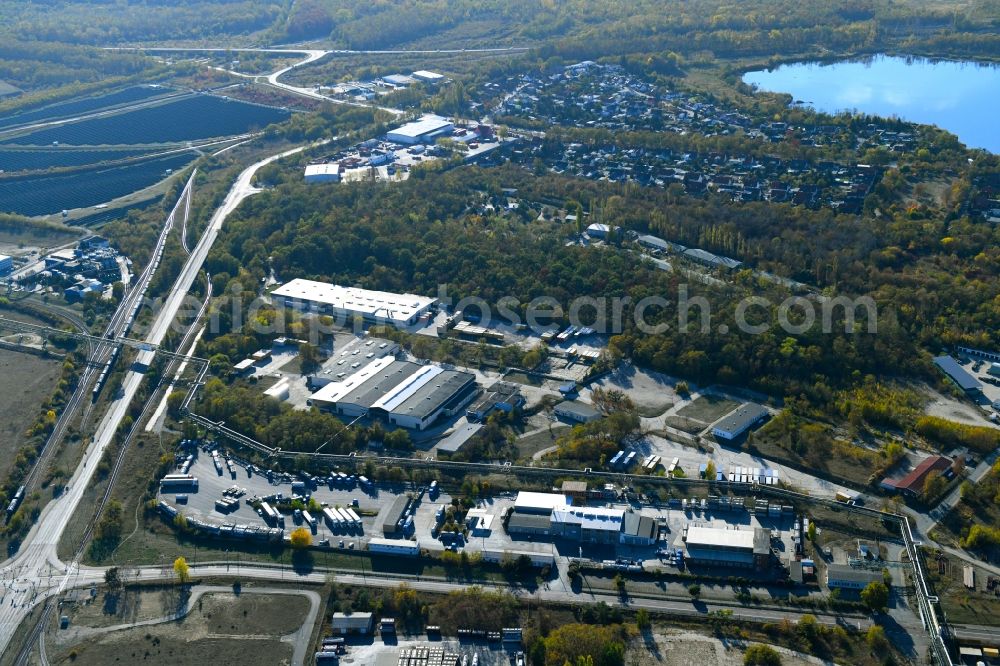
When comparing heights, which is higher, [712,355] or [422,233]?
[712,355]

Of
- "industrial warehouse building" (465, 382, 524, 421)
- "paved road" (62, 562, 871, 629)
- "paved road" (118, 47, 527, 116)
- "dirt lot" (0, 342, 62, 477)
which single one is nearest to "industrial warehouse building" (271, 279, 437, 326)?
"industrial warehouse building" (465, 382, 524, 421)

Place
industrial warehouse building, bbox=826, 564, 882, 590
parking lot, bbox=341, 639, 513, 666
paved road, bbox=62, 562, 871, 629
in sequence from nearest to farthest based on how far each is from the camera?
1. parking lot, bbox=341, 639, 513, 666
2. paved road, bbox=62, 562, 871, 629
3. industrial warehouse building, bbox=826, 564, 882, 590

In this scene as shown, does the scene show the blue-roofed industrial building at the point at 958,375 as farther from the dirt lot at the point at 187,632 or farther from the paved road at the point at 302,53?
the paved road at the point at 302,53

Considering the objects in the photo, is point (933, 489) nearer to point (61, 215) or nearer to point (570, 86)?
point (61, 215)

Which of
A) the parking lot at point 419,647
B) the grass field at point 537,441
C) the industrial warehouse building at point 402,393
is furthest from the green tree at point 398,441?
the parking lot at point 419,647

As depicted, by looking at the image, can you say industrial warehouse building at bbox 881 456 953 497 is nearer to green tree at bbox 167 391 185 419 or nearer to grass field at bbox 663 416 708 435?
grass field at bbox 663 416 708 435

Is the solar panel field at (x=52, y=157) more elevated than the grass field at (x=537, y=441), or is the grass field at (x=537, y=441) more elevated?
the grass field at (x=537, y=441)

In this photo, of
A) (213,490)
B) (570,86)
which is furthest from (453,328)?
(570,86)
